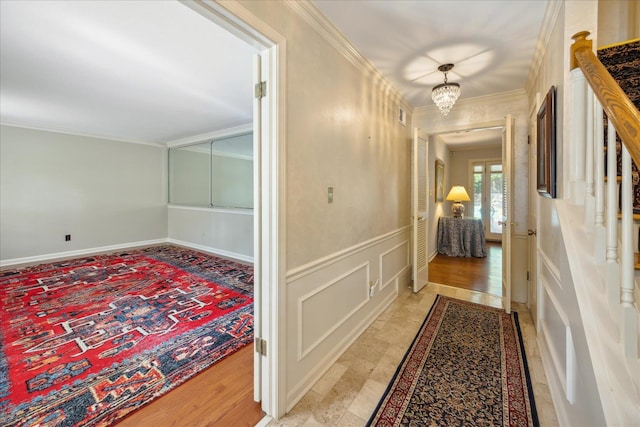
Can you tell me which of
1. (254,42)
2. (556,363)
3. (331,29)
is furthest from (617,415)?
(331,29)

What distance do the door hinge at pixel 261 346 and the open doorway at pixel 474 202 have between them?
3.07 m

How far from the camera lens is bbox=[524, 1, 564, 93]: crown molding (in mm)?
1654

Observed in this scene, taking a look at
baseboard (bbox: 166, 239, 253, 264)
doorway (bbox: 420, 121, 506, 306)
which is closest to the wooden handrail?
doorway (bbox: 420, 121, 506, 306)

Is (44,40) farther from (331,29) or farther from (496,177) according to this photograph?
(496,177)

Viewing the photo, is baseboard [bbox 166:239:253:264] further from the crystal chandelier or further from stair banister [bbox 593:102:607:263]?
stair banister [bbox 593:102:607:263]

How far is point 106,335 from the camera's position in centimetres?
237

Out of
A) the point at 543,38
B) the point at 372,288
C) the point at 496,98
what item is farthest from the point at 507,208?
the point at 372,288

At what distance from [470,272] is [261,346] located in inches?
153

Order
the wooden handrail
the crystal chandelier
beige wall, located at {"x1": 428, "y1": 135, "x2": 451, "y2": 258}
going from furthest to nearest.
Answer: beige wall, located at {"x1": 428, "y1": 135, "x2": 451, "y2": 258}
the crystal chandelier
the wooden handrail

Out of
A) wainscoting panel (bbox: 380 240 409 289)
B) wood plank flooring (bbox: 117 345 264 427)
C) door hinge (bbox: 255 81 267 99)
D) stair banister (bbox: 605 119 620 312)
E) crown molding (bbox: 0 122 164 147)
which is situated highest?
crown molding (bbox: 0 122 164 147)

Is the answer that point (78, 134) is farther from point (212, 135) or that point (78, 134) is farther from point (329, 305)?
point (329, 305)

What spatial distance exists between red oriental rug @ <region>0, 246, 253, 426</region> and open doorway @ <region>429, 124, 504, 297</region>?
3.12 metres

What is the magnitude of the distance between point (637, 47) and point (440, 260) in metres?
4.12

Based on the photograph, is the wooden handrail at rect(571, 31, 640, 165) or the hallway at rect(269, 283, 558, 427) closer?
the wooden handrail at rect(571, 31, 640, 165)
